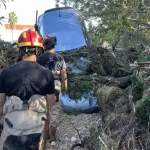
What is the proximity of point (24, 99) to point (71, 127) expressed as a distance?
2556mm

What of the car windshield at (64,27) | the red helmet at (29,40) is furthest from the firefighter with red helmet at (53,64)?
the car windshield at (64,27)

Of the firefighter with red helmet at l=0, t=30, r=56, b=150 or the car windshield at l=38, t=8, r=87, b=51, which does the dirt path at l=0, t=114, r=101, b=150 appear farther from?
the car windshield at l=38, t=8, r=87, b=51

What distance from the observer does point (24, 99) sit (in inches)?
139

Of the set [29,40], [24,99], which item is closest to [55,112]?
[24,99]

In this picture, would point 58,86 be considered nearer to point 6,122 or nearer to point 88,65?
point 88,65

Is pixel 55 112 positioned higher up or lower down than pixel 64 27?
lower down

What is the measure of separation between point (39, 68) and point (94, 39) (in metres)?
6.12

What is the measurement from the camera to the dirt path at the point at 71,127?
17.5 ft

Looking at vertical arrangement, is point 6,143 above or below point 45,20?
above

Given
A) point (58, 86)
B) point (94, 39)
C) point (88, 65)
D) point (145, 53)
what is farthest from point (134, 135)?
point (94, 39)

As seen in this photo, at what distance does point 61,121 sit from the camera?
6.27m

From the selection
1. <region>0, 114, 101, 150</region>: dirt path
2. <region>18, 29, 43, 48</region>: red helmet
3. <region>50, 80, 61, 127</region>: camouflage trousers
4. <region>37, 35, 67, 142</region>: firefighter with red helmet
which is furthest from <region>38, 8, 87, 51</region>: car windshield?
<region>18, 29, 43, 48</region>: red helmet

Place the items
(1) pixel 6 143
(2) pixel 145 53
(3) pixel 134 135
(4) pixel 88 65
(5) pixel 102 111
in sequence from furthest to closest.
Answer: (4) pixel 88 65 → (5) pixel 102 111 → (2) pixel 145 53 → (3) pixel 134 135 → (1) pixel 6 143

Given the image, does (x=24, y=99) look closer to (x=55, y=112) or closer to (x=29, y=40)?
(x=29, y=40)
